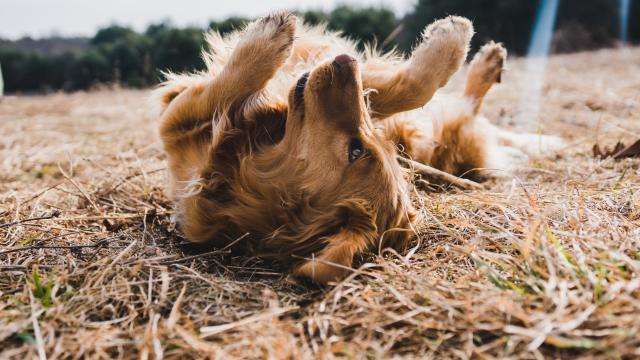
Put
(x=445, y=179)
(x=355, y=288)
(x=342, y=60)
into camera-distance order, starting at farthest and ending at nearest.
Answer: (x=445, y=179), (x=342, y=60), (x=355, y=288)

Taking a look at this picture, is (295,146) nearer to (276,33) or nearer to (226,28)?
(276,33)

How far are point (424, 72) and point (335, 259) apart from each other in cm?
120

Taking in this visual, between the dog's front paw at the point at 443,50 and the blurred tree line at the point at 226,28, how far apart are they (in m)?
5.49

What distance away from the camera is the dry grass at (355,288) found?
133 cm

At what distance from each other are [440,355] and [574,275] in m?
0.51

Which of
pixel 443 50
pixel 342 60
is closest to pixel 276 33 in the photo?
pixel 342 60

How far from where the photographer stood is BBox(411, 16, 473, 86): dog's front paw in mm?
2453

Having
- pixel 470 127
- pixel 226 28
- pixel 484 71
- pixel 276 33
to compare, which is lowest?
pixel 470 127

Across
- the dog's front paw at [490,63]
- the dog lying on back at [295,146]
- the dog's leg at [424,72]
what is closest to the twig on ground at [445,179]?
the dog lying on back at [295,146]

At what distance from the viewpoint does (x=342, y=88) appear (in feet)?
6.49

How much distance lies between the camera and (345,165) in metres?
1.99

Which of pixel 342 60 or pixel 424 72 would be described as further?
pixel 424 72

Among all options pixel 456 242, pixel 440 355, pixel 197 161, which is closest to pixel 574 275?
pixel 440 355

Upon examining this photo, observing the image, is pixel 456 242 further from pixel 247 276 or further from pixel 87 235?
pixel 87 235
